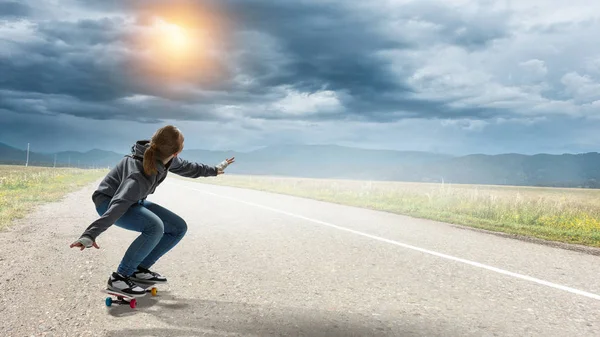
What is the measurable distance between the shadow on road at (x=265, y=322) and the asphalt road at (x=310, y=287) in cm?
1

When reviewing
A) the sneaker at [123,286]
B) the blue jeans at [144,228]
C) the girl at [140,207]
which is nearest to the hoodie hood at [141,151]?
the girl at [140,207]

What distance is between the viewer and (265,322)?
15.0ft

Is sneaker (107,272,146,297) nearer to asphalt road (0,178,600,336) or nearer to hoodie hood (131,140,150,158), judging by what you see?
asphalt road (0,178,600,336)

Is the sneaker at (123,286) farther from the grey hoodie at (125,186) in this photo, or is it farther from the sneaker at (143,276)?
the grey hoodie at (125,186)

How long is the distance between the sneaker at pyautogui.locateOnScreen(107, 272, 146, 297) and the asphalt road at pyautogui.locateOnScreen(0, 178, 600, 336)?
0.16 m

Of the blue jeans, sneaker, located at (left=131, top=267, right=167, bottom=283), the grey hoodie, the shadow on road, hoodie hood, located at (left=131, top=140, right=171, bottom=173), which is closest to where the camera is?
the shadow on road

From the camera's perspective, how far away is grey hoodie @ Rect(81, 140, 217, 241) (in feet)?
14.9

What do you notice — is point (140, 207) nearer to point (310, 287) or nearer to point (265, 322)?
point (265, 322)

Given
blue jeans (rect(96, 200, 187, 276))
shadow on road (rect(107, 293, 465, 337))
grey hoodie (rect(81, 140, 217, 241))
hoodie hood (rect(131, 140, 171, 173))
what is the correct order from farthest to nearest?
blue jeans (rect(96, 200, 187, 276)) < hoodie hood (rect(131, 140, 171, 173)) < grey hoodie (rect(81, 140, 217, 241)) < shadow on road (rect(107, 293, 465, 337))

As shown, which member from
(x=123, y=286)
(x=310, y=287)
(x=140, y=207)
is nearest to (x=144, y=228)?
(x=140, y=207)

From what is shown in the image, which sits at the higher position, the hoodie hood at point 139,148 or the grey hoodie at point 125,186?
the hoodie hood at point 139,148

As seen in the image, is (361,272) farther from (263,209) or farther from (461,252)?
(263,209)

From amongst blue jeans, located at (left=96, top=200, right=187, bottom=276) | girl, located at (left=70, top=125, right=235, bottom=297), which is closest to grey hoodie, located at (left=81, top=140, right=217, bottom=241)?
girl, located at (left=70, top=125, right=235, bottom=297)

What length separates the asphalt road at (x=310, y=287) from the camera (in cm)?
454
